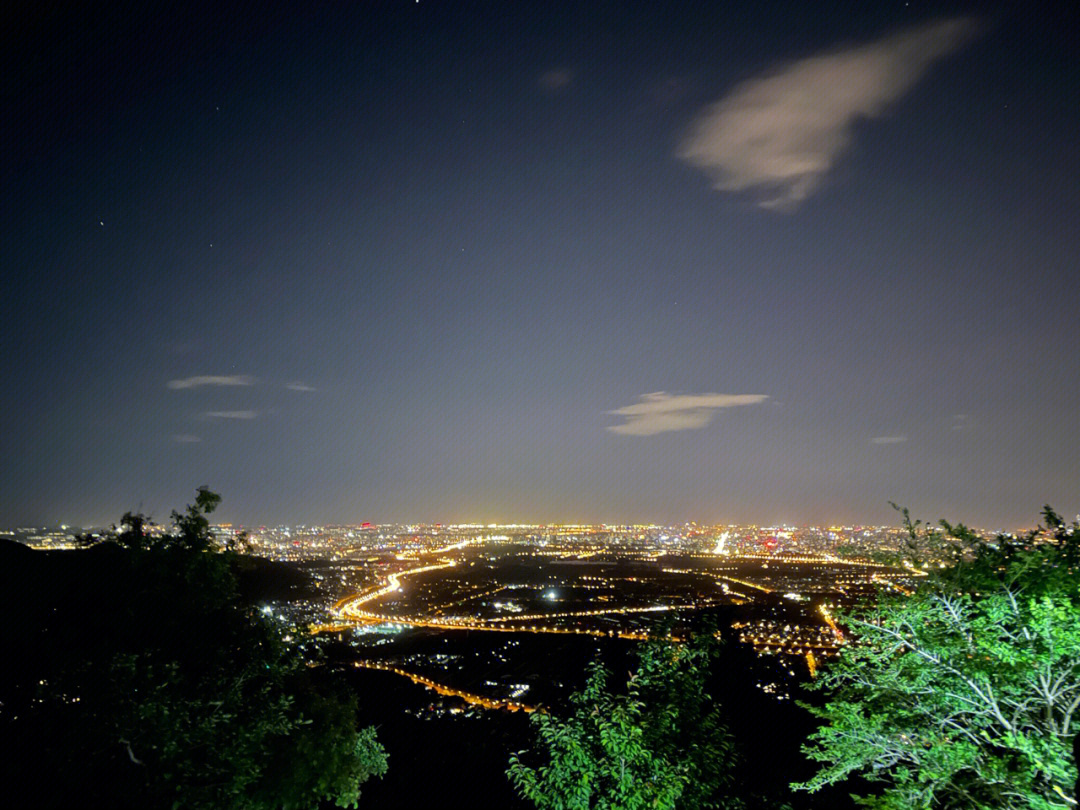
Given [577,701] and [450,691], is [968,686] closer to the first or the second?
[577,701]

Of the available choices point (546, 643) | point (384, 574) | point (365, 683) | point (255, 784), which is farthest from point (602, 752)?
point (384, 574)

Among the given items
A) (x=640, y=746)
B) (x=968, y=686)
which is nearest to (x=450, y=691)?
(x=640, y=746)

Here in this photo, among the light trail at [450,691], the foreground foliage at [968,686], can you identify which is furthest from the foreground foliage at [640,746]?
the light trail at [450,691]

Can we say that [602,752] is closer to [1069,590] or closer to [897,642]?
[897,642]

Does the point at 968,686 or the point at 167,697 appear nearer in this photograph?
the point at 968,686

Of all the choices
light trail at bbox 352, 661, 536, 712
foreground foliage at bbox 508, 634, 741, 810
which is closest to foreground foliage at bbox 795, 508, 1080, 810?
foreground foliage at bbox 508, 634, 741, 810
